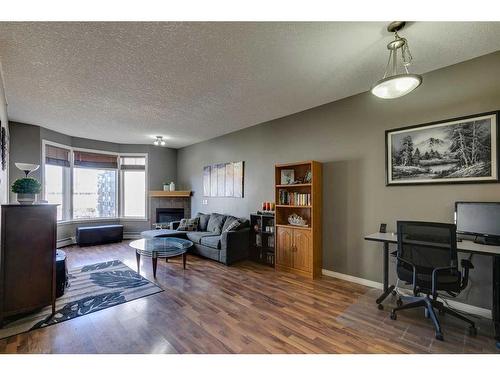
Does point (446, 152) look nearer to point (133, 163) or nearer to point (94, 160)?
point (133, 163)

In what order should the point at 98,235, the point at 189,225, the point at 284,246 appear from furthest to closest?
the point at 98,235 < the point at 189,225 < the point at 284,246

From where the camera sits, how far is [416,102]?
2.77 m

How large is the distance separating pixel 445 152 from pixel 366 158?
2.81 ft

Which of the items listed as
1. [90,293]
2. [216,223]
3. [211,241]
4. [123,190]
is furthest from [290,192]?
[123,190]

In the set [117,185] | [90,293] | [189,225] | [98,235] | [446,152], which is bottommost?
[90,293]

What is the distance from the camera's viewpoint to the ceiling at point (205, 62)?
1914mm

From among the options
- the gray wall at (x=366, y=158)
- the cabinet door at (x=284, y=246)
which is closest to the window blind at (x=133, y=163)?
the gray wall at (x=366, y=158)

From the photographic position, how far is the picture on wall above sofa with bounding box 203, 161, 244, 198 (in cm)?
500

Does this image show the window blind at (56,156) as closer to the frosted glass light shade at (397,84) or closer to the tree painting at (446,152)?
the frosted glass light shade at (397,84)

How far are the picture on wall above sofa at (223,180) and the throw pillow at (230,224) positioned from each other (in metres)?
0.55

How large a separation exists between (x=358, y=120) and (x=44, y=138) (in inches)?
250

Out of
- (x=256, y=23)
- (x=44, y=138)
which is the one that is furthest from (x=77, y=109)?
(x=256, y=23)

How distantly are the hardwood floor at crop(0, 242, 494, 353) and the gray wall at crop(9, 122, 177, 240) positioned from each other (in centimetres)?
391

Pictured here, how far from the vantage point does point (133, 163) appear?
21.5 ft
